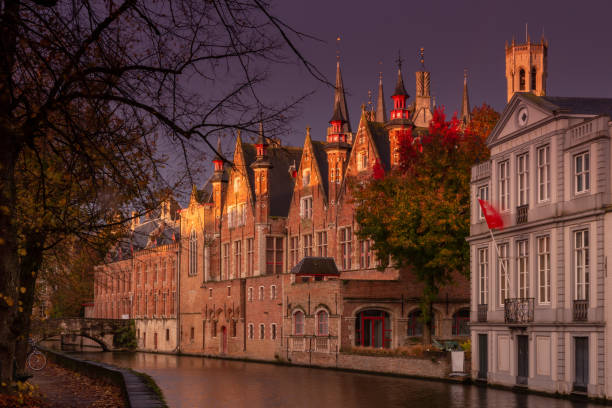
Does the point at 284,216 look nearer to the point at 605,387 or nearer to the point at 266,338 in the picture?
the point at 266,338

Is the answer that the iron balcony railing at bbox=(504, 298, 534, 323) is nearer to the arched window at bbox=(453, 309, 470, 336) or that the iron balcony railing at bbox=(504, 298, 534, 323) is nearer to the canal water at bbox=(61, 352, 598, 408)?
the canal water at bbox=(61, 352, 598, 408)

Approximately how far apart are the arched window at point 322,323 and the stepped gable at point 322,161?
10228 millimetres

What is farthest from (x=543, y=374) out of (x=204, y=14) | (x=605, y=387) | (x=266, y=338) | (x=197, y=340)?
(x=197, y=340)

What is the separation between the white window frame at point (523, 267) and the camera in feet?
100

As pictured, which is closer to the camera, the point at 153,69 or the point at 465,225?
the point at 153,69

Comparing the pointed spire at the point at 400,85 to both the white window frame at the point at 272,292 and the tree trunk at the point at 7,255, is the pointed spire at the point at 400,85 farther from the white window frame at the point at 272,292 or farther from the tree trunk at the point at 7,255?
the tree trunk at the point at 7,255

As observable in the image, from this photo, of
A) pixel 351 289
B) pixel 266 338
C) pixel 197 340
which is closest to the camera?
pixel 351 289

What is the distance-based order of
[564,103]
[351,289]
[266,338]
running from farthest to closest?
[266,338]
[351,289]
[564,103]

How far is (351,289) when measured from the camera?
47.0 metres

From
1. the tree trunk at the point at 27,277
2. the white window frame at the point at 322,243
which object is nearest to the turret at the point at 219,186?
the white window frame at the point at 322,243

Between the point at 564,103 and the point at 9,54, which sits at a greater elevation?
the point at 564,103

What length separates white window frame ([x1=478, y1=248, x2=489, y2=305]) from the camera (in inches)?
Result: 1327

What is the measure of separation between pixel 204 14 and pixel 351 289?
1504 inches

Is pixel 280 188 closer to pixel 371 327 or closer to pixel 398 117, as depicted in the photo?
pixel 398 117
